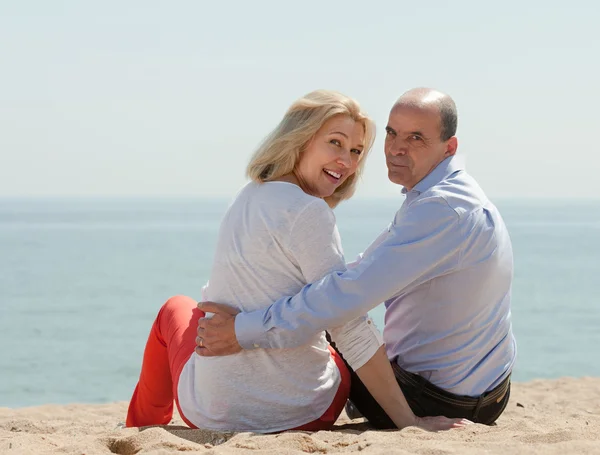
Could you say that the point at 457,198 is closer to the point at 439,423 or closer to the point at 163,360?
the point at 439,423

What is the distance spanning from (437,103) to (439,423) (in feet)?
4.78

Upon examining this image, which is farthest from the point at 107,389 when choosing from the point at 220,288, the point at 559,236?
the point at 559,236

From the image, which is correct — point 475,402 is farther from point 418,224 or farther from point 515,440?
point 418,224

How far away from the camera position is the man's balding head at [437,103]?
Answer: 4008 mm

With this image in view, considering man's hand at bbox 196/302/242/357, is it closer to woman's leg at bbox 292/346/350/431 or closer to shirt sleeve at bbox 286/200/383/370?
shirt sleeve at bbox 286/200/383/370

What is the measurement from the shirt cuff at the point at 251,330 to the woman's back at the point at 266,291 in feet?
0.22

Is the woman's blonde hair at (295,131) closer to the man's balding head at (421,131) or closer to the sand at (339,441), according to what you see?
the man's balding head at (421,131)

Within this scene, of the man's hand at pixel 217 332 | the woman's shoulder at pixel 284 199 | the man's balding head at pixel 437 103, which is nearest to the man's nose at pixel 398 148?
the man's balding head at pixel 437 103

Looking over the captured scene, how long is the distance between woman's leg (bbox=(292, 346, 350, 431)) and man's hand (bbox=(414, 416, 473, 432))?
368 millimetres

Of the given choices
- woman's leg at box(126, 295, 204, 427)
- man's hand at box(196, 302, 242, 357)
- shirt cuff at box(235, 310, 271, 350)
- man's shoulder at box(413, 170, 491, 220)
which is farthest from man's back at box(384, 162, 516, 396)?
woman's leg at box(126, 295, 204, 427)

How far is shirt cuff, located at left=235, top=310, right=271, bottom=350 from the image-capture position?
3.58 metres

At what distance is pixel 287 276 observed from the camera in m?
3.67

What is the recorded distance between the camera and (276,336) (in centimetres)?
359

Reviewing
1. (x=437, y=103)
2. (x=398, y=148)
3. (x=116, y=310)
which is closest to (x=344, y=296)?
(x=398, y=148)
